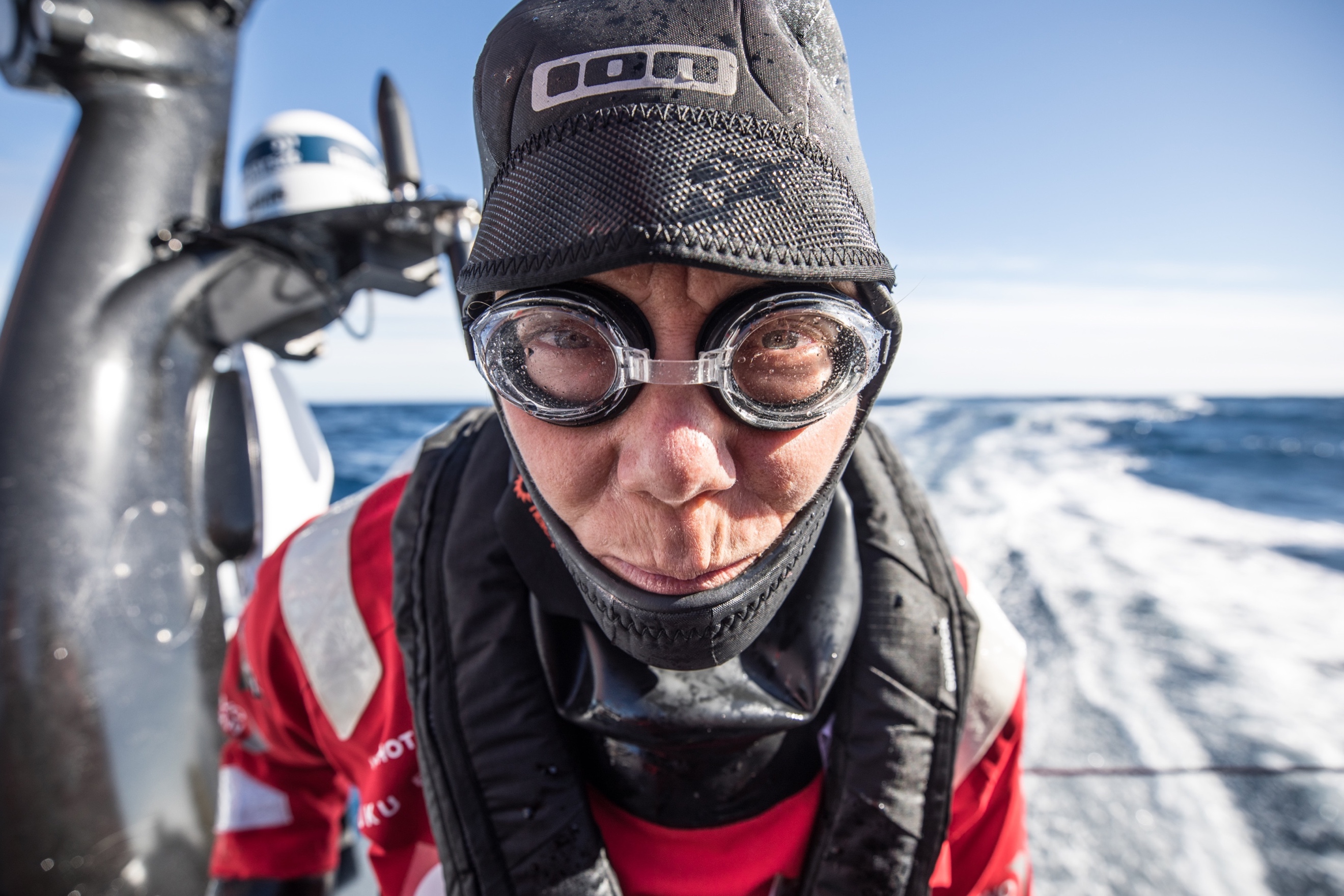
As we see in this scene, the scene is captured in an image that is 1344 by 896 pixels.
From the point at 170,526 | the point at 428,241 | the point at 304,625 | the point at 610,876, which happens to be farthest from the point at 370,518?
the point at 428,241

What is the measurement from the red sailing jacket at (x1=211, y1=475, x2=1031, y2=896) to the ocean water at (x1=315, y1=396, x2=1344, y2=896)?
1218 mm

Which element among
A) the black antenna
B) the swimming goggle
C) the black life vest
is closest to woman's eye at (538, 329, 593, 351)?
the swimming goggle

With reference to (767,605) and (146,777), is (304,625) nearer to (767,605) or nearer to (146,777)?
(767,605)

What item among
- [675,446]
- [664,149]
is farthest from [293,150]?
[675,446]

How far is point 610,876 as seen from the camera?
103 cm

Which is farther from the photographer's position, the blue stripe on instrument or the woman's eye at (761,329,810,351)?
the blue stripe on instrument

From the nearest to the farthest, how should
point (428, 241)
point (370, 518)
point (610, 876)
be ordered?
1. point (610, 876)
2. point (370, 518)
3. point (428, 241)

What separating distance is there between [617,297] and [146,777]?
2267mm

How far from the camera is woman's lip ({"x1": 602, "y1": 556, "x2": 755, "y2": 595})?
837 mm

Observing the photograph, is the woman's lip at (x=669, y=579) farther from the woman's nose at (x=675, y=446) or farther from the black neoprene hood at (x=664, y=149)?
the black neoprene hood at (x=664, y=149)

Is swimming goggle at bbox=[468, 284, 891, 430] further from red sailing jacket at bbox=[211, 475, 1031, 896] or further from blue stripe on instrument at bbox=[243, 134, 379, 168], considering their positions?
blue stripe on instrument at bbox=[243, 134, 379, 168]

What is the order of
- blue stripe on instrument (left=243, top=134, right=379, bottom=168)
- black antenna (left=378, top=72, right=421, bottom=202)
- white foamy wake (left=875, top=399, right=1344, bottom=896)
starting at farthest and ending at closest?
blue stripe on instrument (left=243, top=134, right=379, bottom=168) → black antenna (left=378, top=72, right=421, bottom=202) → white foamy wake (left=875, top=399, right=1344, bottom=896)

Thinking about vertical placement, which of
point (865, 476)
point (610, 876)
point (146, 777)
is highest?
point (865, 476)

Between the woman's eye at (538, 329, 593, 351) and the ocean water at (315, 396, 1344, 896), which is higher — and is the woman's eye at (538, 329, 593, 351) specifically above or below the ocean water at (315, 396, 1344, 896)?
above
